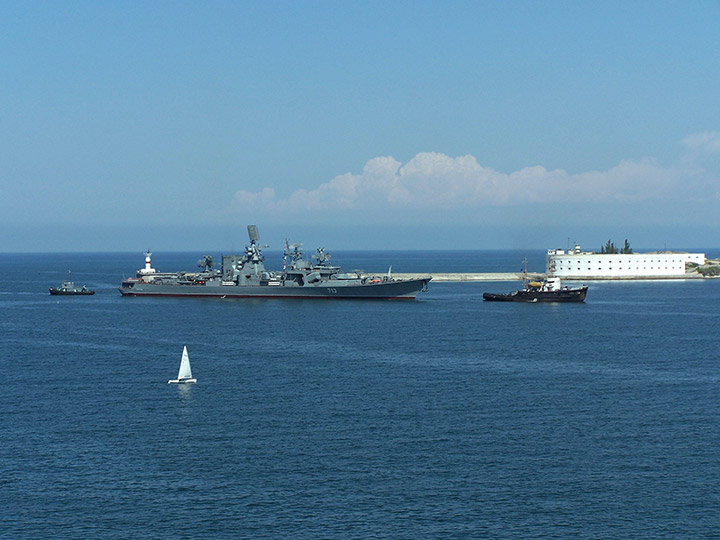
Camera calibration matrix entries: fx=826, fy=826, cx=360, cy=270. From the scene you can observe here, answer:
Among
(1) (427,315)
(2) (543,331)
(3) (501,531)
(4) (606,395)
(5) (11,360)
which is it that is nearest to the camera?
(3) (501,531)

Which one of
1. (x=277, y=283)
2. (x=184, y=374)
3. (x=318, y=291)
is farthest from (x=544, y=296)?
(x=184, y=374)

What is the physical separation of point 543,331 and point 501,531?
60205 millimetres

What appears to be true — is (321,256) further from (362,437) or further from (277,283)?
(362,437)

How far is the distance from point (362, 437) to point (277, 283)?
98419 mm

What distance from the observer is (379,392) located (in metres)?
54.5

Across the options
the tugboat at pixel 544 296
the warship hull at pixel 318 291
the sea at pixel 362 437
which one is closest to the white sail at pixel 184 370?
the sea at pixel 362 437

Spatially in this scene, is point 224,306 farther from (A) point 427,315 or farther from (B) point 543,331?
(B) point 543,331

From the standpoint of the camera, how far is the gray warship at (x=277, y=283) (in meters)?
136

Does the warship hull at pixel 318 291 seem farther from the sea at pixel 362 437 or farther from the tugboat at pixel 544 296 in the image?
the sea at pixel 362 437

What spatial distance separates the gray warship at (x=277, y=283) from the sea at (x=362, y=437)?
167 feet

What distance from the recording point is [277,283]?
140 meters

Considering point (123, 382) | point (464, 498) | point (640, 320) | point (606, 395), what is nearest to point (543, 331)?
point (640, 320)

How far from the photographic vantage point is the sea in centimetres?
3259

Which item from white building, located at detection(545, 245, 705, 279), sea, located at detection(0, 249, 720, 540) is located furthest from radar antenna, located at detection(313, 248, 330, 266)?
white building, located at detection(545, 245, 705, 279)
